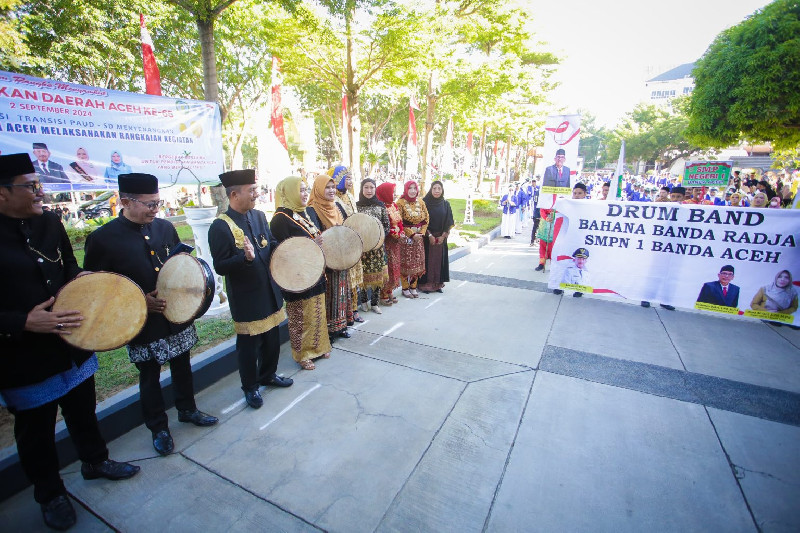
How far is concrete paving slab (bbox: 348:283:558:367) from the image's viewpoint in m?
4.17

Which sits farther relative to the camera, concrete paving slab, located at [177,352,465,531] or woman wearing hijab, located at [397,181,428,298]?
woman wearing hijab, located at [397,181,428,298]

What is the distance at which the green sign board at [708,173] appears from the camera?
8562 millimetres

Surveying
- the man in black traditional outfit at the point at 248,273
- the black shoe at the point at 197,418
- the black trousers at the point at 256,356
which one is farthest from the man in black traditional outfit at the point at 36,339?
the black trousers at the point at 256,356

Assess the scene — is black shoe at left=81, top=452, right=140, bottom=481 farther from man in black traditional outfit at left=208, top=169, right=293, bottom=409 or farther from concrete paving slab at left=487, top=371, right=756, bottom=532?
concrete paving slab at left=487, top=371, right=756, bottom=532

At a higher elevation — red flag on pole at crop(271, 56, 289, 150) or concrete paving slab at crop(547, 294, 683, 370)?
red flag on pole at crop(271, 56, 289, 150)

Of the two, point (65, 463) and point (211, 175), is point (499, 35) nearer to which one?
point (211, 175)

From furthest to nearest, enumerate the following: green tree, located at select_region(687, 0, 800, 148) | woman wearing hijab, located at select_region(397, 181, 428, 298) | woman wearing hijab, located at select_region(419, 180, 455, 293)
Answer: woman wearing hijab, located at select_region(419, 180, 455, 293)
woman wearing hijab, located at select_region(397, 181, 428, 298)
green tree, located at select_region(687, 0, 800, 148)

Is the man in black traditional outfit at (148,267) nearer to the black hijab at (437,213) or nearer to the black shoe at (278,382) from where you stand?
the black shoe at (278,382)

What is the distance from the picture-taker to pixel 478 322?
16.1ft

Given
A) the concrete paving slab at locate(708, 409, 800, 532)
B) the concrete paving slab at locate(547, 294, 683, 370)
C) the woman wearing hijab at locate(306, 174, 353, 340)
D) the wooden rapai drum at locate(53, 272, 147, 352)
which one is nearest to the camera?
the wooden rapai drum at locate(53, 272, 147, 352)

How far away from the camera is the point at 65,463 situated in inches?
97.4

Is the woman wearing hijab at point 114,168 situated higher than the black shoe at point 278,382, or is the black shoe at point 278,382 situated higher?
the woman wearing hijab at point 114,168

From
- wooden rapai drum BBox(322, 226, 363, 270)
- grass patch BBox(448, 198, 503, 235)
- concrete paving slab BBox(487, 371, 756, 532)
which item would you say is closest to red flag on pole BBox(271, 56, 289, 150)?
wooden rapai drum BBox(322, 226, 363, 270)

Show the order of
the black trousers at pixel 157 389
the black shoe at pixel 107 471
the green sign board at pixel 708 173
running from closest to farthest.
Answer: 1. the black shoe at pixel 107 471
2. the black trousers at pixel 157 389
3. the green sign board at pixel 708 173
